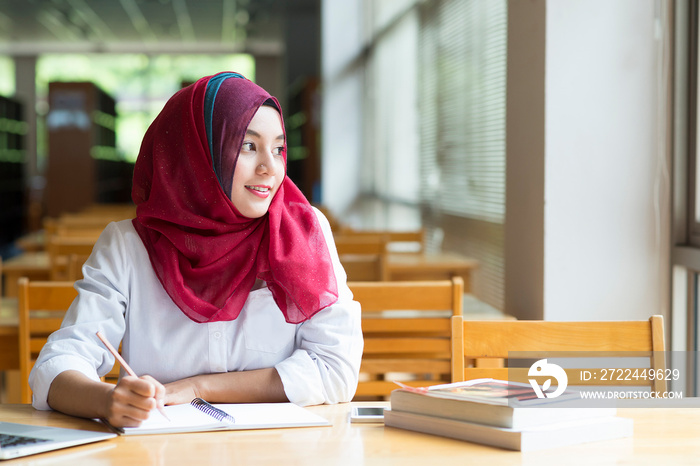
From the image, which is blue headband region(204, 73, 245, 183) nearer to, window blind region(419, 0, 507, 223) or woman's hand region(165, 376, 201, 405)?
woman's hand region(165, 376, 201, 405)

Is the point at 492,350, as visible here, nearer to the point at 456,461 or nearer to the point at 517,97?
the point at 456,461

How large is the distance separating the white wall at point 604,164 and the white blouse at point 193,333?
1.02m

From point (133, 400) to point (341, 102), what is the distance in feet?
23.2

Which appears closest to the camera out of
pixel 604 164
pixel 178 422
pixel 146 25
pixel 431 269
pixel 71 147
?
pixel 178 422

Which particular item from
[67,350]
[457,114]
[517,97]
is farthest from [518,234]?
[457,114]

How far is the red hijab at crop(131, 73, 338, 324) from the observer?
4.40 ft

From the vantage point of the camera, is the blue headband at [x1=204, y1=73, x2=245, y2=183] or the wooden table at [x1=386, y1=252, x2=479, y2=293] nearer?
the blue headband at [x1=204, y1=73, x2=245, y2=183]

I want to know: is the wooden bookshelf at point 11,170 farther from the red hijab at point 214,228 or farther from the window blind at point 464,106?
the red hijab at point 214,228

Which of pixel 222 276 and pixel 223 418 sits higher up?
pixel 222 276

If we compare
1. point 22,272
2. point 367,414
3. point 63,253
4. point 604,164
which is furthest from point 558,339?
point 22,272

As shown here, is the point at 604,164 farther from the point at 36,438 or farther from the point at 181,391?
the point at 36,438

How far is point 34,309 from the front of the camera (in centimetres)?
196

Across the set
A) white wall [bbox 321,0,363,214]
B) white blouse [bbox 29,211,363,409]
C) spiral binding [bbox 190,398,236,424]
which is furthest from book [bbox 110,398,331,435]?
white wall [bbox 321,0,363,214]

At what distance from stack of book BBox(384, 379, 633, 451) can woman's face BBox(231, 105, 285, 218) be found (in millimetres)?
452
